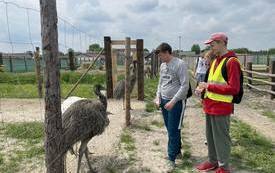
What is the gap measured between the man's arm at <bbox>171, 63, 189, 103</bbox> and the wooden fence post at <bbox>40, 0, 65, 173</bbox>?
67.8 inches

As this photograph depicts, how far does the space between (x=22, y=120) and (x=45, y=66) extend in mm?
5374

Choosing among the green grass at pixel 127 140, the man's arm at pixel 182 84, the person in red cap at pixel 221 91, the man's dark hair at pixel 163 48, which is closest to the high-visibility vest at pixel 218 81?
the person in red cap at pixel 221 91

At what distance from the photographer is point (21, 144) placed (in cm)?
682

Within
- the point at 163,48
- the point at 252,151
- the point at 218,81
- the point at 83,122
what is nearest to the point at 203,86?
the point at 218,81

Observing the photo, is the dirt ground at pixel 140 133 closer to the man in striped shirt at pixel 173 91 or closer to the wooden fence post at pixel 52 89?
the man in striped shirt at pixel 173 91

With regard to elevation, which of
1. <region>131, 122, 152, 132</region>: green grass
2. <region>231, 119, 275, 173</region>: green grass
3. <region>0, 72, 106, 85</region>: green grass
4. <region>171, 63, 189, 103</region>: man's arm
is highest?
<region>171, 63, 189, 103</region>: man's arm

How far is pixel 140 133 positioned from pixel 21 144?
7.36ft

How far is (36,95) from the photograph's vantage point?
1321cm

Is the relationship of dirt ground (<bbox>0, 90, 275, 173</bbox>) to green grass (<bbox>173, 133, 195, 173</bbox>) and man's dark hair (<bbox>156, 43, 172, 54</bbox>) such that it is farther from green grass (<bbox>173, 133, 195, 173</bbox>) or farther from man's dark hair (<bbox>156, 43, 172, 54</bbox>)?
man's dark hair (<bbox>156, 43, 172, 54</bbox>)

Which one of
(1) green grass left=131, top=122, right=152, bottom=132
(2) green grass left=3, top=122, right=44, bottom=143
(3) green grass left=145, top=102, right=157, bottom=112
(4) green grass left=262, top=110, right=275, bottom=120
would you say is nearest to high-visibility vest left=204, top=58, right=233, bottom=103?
(1) green grass left=131, top=122, right=152, bottom=132

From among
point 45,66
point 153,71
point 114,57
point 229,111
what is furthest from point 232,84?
point 153,71

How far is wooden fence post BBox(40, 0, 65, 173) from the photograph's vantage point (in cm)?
385

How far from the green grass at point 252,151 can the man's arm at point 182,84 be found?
55.7 inches

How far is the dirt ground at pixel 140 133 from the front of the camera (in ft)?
18.9
